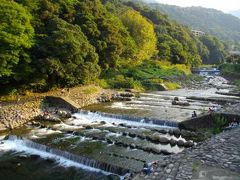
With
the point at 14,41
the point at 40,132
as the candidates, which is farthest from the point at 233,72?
the point at 40,132

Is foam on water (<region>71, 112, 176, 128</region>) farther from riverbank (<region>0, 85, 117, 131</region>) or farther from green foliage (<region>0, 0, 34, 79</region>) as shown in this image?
green foliage (<region>0, 0, 34, 79</region>)

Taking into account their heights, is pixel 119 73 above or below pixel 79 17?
below

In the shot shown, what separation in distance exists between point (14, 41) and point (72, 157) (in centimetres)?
1335

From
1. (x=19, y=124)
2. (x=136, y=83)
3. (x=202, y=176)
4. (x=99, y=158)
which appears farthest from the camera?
(x=136, y=83)

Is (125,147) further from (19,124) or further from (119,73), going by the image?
(119,73)

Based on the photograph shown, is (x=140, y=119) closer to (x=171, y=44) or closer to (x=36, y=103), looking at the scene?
(x=36, y=103)

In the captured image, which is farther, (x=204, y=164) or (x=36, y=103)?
(x=36, y=103)

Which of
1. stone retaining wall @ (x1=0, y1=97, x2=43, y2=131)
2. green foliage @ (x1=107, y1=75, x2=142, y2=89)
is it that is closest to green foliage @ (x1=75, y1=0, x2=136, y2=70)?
green foliage @ (x1=107, y1=75, x2=142, y2=89)

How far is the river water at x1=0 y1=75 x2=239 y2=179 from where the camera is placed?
66.9 feet

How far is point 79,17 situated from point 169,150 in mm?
27127

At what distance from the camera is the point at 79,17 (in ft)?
148

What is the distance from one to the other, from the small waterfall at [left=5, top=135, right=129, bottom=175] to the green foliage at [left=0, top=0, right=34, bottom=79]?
7456 mm

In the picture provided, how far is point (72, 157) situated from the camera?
22234mm

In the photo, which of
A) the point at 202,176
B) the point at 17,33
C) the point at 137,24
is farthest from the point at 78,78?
the point at 137,24
